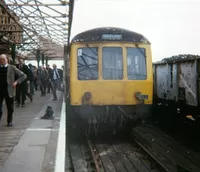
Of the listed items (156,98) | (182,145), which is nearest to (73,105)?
(182,145)

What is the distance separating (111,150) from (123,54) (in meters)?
2.71

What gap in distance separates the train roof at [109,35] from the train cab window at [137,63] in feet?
0.96

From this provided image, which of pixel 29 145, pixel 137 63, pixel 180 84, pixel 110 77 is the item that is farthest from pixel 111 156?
pixel 180 84

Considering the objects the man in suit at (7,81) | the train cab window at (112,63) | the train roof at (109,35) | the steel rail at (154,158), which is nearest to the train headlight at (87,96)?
the train cab window at (112,63)

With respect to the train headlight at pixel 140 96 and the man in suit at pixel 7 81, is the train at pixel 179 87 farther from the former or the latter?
the man in suit at pixel 7 81

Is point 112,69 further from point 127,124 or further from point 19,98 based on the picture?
point 19,98

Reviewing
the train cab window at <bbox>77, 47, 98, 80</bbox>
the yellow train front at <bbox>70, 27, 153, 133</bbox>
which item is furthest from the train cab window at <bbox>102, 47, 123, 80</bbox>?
the train cab window at <bbox>77, 47, 98, 80</bbox>

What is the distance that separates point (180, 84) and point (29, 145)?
240 inches

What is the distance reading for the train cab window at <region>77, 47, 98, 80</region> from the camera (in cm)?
1048

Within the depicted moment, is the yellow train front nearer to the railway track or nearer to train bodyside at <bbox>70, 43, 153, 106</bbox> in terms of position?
train bodyside at <bbox>70, 43, 153, 106</bbox>

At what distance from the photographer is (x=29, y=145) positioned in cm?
704

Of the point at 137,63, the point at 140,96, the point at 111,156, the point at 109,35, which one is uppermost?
the point at 109,35

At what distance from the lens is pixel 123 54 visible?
10.7m

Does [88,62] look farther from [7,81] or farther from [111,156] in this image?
[111,156]
